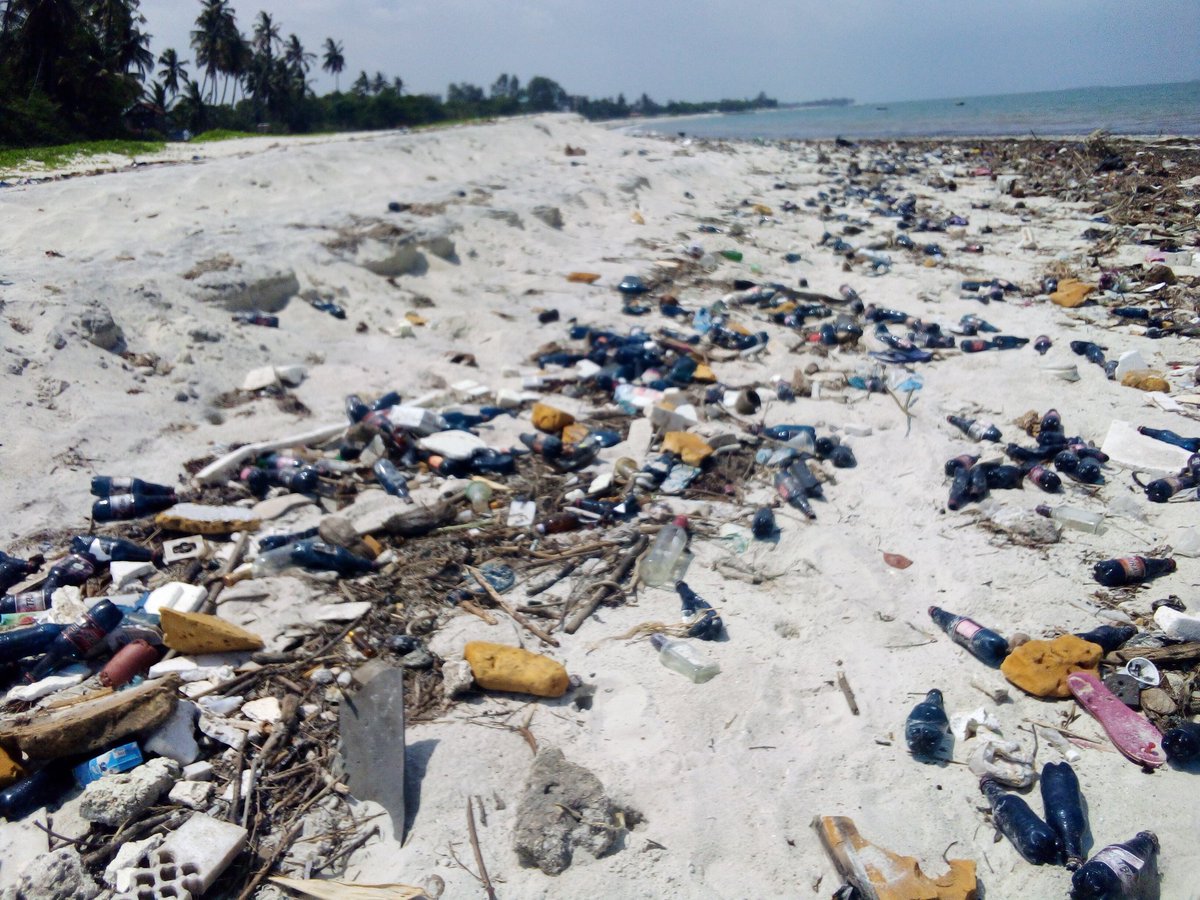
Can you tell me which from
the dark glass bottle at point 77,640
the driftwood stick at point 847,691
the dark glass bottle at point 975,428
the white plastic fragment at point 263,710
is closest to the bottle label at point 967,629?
the driftwood stick at point 847,691

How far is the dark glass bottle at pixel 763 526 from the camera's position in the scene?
3.76 metres

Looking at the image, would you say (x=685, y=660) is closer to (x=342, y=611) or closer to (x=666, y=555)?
(x=666, y=555)

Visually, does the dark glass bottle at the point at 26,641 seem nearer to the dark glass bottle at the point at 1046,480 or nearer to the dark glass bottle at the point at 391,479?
the dark glass bottle at the point at 391,479

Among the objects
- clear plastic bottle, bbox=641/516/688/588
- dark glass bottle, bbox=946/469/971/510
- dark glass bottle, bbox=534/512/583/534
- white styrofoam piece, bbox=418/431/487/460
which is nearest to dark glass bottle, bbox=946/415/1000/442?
dark glass bottle, bbox=946/469/971/510

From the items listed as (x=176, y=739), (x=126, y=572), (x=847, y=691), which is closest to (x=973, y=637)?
(x=847, y=691)

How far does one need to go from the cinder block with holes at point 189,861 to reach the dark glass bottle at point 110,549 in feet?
5.66

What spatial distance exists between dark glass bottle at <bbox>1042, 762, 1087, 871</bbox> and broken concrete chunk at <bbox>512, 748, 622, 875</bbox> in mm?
1306

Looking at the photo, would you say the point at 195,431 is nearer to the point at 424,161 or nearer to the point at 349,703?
the point at 349,703

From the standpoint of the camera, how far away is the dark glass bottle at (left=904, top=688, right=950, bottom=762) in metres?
2.47

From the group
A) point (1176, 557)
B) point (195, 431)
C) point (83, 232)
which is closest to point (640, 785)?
point (1176, 557)

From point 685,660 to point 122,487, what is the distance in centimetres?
311

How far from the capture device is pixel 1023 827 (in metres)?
2.14

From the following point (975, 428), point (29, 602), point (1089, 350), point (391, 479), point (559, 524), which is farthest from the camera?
point (1089, 350)

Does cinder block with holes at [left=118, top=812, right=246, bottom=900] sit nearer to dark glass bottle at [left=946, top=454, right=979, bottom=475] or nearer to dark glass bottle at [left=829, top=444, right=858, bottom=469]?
dark glass bottle at [left=829, top=444, right=858, bottom=469]
